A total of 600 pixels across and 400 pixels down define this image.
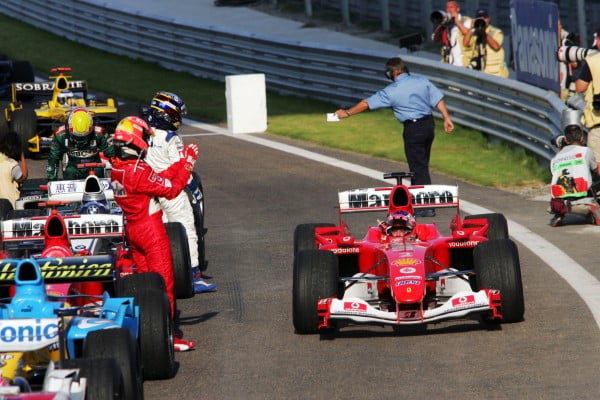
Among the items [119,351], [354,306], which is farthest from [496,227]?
[119,351]

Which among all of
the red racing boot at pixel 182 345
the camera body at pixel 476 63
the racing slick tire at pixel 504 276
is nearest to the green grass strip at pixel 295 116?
the camera body at pixel 476 63

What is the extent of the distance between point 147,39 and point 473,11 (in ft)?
28.0

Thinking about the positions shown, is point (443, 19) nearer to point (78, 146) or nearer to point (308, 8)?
point (78, 146)

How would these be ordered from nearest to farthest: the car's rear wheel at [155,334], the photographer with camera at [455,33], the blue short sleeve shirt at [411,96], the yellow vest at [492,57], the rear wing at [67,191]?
the car's rear wheel at [155,334] → the rear wing at [67,191] → the blue short sleeve shirt at [411,96] → the yellow vest at [492,57] → the photographer with camera at [455,33]

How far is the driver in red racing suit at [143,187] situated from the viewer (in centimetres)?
1088

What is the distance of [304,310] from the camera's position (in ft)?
35.6

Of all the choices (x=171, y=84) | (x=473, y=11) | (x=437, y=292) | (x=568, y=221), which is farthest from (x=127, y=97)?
(x=437, y=292)

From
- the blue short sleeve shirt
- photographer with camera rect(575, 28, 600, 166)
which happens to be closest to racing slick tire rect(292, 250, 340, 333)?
the blue short sleeve shirt

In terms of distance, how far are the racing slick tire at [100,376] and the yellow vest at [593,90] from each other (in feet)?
30.0

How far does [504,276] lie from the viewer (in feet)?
35.4

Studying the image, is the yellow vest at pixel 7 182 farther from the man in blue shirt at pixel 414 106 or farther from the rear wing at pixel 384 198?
the man in blue shirt at pixel 414 106

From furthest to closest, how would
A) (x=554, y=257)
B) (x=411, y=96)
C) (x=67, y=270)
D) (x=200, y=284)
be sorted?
1. (x=411, y=96)
2. (x=554, y=257)
3. (x=200, y=284)
4. (x=67, y=270)

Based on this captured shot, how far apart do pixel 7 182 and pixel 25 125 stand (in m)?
7.41

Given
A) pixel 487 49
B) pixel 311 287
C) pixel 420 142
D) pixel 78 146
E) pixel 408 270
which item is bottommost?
pixel 311 287
